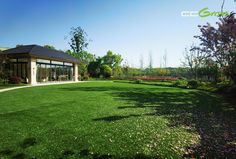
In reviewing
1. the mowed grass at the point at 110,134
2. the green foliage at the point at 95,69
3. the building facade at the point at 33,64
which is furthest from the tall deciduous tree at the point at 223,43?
the green foliage at the point at 95,69

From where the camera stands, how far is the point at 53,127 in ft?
21.5

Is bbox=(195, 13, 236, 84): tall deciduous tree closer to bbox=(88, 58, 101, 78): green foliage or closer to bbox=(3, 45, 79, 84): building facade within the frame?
bbox=(3, 45, 79, 84): building facade

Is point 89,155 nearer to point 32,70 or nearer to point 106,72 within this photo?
point 32,70

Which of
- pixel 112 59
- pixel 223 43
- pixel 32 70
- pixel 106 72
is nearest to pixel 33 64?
pixel 32 70

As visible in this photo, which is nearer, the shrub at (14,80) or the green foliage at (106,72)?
the shrub at (14,80)

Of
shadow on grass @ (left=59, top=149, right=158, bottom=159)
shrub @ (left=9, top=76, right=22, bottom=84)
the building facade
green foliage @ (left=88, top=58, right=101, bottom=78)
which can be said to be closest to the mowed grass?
shadow on grass @ (left=59, top=149, right=158, bottom=159)

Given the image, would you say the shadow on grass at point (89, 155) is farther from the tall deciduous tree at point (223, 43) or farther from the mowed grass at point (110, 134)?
the tall deciduous tree at point (223, 43)

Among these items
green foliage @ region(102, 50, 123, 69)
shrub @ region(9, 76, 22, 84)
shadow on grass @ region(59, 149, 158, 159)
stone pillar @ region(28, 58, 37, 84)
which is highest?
green foliage @ region(102, 50, 123, 69)

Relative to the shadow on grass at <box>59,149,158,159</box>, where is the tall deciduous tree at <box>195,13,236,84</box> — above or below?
above

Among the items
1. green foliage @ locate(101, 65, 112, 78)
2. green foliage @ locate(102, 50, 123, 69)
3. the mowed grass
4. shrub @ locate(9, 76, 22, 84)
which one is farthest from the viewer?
green foliage @ locate(102, 50, 123, 69)

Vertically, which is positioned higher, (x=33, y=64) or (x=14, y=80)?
(x=33, y=64)

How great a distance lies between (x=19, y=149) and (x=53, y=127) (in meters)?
1.69

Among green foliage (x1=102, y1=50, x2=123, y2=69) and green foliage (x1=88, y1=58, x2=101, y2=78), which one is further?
green foliage (x1=102, y1=50, x2=123, y2=69)

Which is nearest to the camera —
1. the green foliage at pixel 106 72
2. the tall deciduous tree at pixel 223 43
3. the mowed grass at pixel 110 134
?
the mowed grass at pixel 110 134
